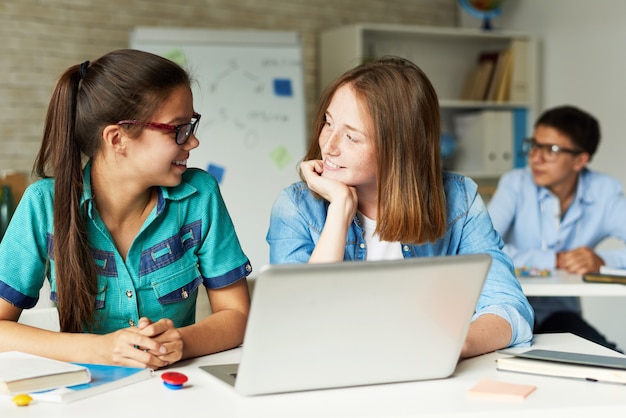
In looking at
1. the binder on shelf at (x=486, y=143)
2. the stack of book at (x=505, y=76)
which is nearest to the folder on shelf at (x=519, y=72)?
the stack of book at (x=505, y=76)

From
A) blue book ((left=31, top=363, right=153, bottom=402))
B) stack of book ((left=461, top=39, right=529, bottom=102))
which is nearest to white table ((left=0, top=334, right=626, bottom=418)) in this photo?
blue book ((left=31, top=363, right=153, bottom=402))

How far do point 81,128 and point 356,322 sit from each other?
814 mm

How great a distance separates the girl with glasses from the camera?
168 centimetres

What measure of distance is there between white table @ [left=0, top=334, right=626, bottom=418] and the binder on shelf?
3.96 metres

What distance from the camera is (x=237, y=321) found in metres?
1.75

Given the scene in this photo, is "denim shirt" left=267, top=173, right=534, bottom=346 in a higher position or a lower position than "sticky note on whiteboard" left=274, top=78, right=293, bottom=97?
lower

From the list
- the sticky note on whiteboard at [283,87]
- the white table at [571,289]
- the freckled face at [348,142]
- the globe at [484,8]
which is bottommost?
the white table at [571,289]

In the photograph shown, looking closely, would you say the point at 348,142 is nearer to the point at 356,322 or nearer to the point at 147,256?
the point at 147,256

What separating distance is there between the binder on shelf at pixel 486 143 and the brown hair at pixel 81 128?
3.70m

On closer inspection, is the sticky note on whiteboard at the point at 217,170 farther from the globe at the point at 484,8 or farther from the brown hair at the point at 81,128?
the brown hair at the point at 81,128

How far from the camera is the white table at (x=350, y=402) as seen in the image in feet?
3.99

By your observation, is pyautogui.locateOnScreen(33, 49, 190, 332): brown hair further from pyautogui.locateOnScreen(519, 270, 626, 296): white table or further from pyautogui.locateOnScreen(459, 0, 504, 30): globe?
pyautogui.locateOnScreen(459, 0, 504, 30): globe

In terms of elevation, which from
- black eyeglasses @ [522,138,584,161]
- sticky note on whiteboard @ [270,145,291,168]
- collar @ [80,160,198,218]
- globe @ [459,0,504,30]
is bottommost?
sticky note on whiteboard @ [270,145,291,168]

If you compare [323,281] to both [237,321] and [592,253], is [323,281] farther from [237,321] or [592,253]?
[592,253]
